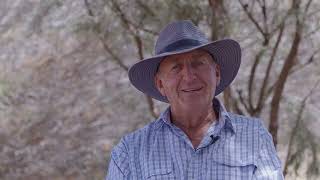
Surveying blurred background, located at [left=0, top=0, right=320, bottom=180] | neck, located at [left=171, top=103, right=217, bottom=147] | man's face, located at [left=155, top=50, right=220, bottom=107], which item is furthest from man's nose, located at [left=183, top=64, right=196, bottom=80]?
blurred background, located at [left=0, top=0, right=320, bottom=180]

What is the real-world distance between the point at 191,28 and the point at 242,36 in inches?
73.3

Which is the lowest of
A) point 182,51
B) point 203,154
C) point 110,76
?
point 110,76

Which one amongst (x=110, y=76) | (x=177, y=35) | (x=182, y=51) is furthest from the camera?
(x=110, y=76)

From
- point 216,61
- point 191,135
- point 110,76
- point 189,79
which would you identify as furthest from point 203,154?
point 110,76

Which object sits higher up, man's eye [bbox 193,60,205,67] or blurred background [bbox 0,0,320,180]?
man's eye [bbox 193,60,205,67]

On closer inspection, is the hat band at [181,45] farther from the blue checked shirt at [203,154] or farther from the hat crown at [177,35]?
the blue checked shirt at [203,154]

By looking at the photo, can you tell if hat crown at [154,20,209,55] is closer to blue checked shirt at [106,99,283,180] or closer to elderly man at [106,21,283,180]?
elderly man at [106,21,283,180]

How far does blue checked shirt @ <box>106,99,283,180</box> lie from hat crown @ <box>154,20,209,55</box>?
22 cm

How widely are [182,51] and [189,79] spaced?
9 cm

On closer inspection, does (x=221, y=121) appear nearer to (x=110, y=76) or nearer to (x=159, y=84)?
(x=159, y=84)

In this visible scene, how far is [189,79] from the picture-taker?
2.00 metres

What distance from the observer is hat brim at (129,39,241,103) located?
6.91 ft

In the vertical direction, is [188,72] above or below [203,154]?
above

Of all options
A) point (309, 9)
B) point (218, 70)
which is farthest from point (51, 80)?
point (218, 70)
